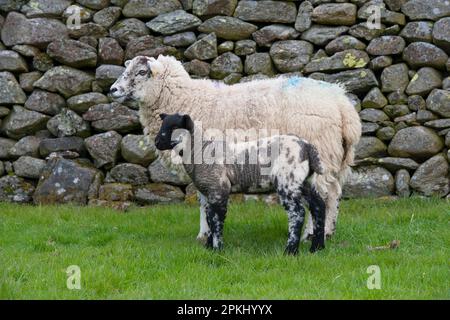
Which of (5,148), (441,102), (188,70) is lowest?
(5,148)

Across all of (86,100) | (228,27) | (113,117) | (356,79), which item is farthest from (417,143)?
(86,100)

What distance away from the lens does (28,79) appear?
1076 centimetres

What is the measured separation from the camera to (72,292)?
515 cm

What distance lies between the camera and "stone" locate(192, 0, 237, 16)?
10.3 m

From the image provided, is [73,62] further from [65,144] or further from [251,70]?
[251,70]

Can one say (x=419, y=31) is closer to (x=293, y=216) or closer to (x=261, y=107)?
(x=261, y=107)

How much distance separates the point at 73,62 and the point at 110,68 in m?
0.69

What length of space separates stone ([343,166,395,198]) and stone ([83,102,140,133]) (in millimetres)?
3666

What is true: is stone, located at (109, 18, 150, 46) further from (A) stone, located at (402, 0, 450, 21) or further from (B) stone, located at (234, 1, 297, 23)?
(A) stone, located at (402, 0, 450, 21)

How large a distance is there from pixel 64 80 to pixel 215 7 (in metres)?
2.86

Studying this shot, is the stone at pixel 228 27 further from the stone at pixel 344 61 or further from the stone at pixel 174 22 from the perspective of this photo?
the stone at pixel 344 61

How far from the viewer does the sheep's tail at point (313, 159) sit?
21.2 feet

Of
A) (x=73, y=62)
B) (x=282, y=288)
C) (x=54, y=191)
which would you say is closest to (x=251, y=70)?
(x=73, y=62)

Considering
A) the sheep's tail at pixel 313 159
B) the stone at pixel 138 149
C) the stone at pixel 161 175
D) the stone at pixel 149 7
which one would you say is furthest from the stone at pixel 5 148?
the sheep's tail at pixel 313 159
